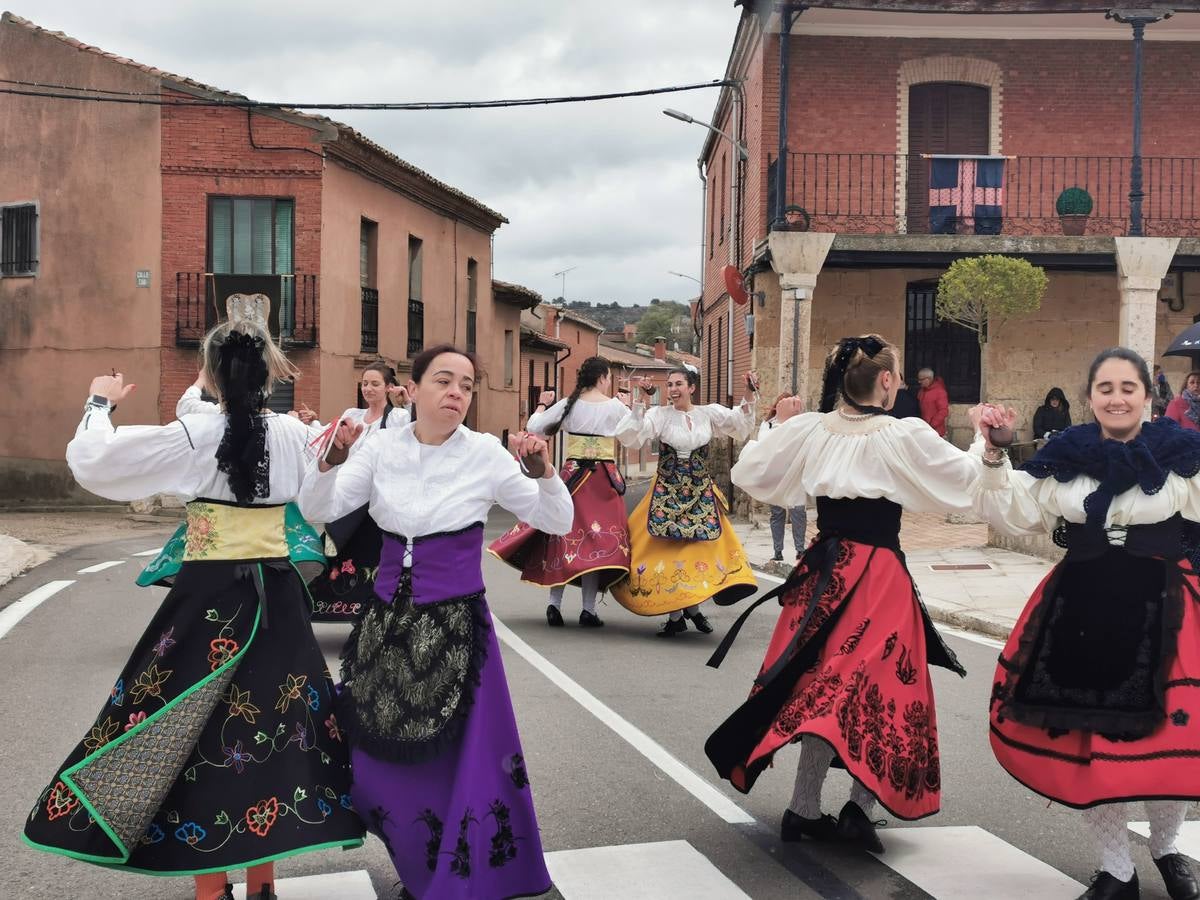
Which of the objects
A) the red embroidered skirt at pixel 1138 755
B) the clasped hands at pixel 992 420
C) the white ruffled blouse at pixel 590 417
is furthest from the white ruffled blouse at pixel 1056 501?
the white ruffled blouse at pixel 590 417

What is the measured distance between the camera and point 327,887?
14.2 feet

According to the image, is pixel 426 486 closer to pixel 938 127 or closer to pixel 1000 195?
pixel 1000 195

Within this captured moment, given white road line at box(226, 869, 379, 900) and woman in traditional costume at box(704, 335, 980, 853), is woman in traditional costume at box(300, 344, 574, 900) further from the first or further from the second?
woman in traditional costume at box(704, 335, 980, 853)

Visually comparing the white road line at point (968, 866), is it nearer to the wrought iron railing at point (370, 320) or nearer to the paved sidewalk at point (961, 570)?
the paved sidewalk at point (961, 570)

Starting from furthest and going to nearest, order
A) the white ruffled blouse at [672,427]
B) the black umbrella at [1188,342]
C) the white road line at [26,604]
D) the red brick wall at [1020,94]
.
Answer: the red brick wall at [1020,94]
the black umbrella at [1188,342]
the white road line at [26,604]
the white ruffled blouse at [672,427]

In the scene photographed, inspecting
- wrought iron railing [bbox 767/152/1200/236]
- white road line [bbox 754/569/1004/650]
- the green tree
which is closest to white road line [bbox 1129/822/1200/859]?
white road line [bbox 754/569/1004/650]

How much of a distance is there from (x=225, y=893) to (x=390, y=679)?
782 mm

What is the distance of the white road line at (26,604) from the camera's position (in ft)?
33.3

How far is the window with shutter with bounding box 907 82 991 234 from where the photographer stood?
2181cm

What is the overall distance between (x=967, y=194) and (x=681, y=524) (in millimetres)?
13884

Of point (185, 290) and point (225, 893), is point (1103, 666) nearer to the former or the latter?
point (225, 893)

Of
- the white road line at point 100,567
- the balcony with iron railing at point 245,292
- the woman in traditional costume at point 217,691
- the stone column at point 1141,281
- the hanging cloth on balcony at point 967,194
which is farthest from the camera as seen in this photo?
the balcony with iron railing at point 245,292

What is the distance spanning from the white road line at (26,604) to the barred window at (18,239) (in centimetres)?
1524

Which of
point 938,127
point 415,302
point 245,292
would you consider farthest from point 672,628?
point 415,302
